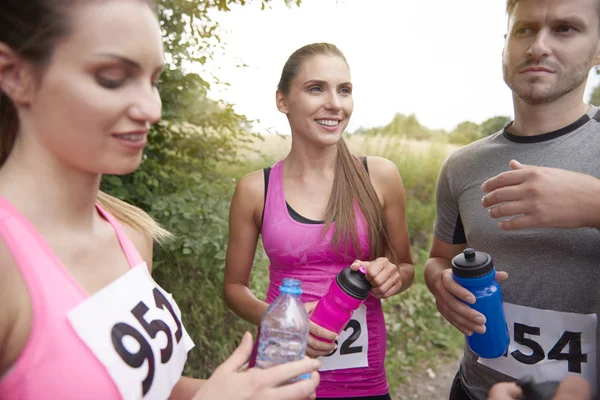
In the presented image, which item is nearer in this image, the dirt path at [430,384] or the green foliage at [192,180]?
the green foliage at [192,180]

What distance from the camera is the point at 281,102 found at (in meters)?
2.32

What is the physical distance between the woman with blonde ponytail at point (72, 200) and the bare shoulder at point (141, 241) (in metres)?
0.28

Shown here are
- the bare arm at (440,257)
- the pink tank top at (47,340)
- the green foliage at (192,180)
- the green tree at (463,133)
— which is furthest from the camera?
the green tree at (463,133)

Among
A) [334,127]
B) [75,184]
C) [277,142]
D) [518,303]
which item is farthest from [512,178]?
[277,142]

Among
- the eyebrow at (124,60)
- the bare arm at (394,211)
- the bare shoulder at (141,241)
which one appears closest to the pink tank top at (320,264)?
the bare arm at (394,211)

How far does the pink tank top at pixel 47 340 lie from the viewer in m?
0.91

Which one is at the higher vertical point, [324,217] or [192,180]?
[324,217]

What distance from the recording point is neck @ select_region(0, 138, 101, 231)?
1.02 m

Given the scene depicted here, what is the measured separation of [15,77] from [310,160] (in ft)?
4.74

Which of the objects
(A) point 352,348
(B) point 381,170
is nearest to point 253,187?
(B) point 381,170

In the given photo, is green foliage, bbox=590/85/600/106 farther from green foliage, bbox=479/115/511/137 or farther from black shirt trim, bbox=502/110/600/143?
black shirt trim, bbox=502/110/600/143

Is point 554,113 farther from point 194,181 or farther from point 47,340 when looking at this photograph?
point 194,181

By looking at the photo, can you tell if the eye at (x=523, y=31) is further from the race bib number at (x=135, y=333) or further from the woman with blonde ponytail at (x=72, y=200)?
the race bib number at (x=135, y=333)

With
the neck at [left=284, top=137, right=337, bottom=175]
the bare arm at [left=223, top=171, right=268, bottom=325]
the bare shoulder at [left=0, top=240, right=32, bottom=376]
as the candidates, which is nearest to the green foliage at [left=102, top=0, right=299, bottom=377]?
the bare arm at [left=223, top=171, right=268, bottom=325]
